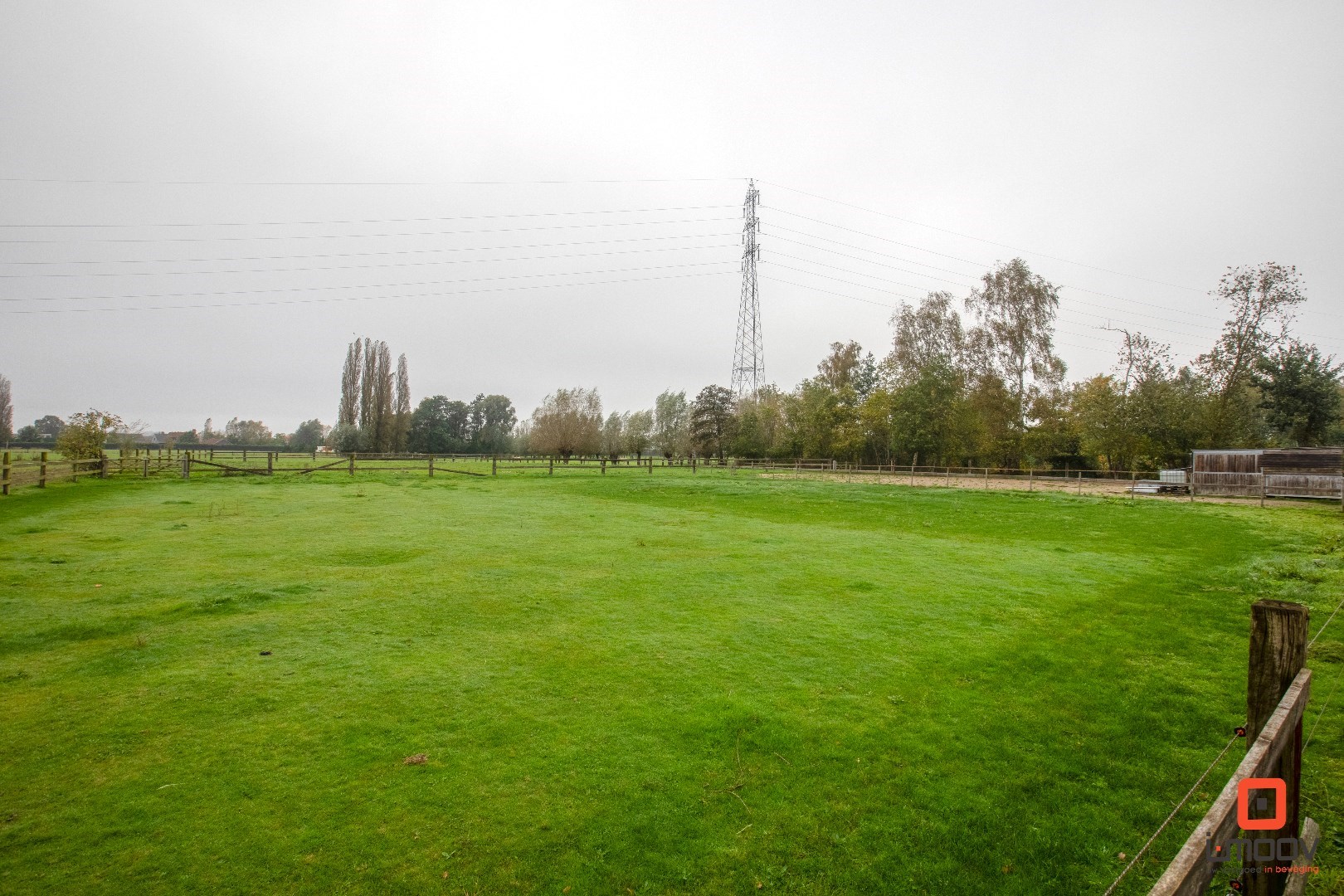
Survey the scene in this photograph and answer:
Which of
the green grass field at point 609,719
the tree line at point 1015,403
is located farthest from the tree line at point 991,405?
the green grass field at point 609,719

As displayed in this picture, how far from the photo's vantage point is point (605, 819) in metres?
3.80

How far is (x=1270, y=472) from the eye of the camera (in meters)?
29.7

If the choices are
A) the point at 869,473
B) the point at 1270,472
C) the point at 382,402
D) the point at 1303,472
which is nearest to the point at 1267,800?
the point at 1303,472

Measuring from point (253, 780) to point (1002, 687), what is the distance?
20.9ft

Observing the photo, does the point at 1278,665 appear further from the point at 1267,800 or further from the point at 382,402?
the point at 382,402

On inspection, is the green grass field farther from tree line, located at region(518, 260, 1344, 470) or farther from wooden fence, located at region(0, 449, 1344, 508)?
tree line, located at region(518, 260, 1344, 470)

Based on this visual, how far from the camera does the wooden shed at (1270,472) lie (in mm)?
27625

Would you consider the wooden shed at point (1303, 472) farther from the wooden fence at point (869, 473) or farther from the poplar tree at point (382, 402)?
the poplar tree at point (382, 402)

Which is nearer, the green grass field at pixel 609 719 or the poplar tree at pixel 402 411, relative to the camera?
the green grass field at pixel 609 719

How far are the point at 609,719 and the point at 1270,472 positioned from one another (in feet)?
128

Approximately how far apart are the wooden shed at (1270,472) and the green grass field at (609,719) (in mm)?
22926

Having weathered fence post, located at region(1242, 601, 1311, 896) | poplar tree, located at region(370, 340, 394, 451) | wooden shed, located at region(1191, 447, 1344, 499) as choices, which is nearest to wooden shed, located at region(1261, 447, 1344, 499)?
wooden shed, located at region(1191, 447, 1344, 499)

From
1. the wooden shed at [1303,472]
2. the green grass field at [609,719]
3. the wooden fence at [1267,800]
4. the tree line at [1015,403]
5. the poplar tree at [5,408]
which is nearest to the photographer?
the wooden fence at [1267,800]

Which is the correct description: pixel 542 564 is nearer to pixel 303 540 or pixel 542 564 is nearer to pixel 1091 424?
pixel 303 540
